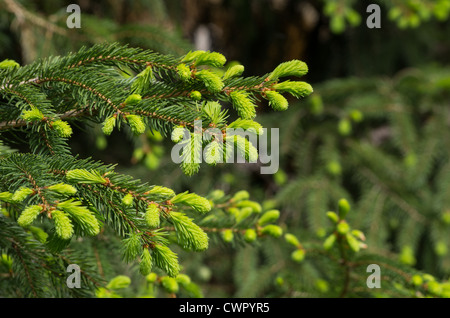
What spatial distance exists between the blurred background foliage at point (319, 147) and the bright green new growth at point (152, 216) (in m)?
0.99

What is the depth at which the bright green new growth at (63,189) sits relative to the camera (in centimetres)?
69

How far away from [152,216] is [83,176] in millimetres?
132

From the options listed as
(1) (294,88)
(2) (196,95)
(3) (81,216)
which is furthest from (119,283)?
(1) (294,88)

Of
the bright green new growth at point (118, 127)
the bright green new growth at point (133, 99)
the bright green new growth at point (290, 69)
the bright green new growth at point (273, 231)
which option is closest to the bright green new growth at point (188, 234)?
the bright green new growth at point (118, 127)

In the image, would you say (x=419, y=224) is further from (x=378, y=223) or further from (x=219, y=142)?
(x=219, y=142)

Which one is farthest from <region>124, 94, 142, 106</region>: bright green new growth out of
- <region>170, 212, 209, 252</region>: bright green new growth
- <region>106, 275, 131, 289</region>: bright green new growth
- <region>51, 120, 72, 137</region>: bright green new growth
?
<region>106, 275, 131, 289</region>: bright green new growth

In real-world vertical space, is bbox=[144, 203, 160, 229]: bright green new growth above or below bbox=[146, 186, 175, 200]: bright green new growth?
below

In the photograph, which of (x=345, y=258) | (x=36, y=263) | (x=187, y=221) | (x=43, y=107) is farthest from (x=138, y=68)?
(x=345, y=258)

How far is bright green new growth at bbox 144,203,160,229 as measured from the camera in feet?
2.29

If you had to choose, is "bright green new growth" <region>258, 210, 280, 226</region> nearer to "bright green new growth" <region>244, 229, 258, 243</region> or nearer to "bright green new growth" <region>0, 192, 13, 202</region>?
"bright green new growth" <region>244, 229, 258, 243</region>

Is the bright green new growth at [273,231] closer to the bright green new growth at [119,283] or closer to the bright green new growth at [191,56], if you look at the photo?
the bright green new growth at [119,283]

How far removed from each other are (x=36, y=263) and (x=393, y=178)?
6.02 feet

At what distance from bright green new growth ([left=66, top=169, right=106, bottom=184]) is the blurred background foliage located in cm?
102

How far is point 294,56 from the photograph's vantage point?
10.2 ft
